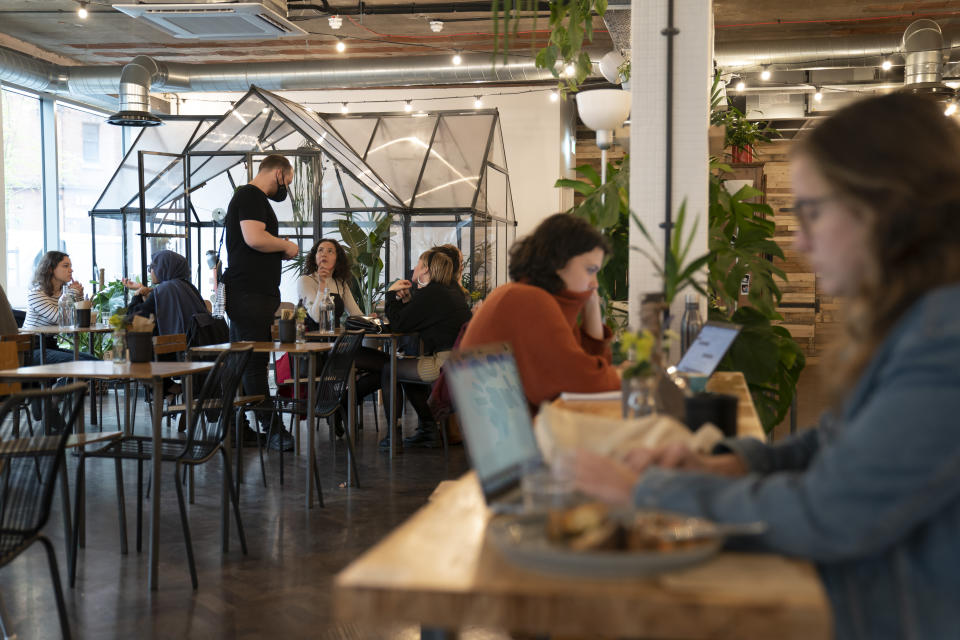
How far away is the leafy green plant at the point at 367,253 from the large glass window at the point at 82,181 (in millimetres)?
3542

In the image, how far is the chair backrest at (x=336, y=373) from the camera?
4.80m

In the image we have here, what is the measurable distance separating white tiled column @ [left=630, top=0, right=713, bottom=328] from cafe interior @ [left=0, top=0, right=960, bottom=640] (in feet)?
0.04

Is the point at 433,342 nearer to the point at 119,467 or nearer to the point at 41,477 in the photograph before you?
the point at 119,467

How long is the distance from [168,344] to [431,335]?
1696 mm

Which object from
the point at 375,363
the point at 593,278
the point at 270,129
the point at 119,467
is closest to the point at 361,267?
the point at 270,129

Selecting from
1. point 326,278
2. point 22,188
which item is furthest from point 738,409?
point 22,188

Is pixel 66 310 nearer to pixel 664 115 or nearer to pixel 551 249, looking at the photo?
pixel 664 115

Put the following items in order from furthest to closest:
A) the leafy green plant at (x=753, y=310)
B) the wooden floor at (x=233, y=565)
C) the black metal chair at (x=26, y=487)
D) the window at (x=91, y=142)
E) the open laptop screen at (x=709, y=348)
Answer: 1. the window at (x=91, y=142)
2. the leafy green plant at (x=753, y=310)
3. the wooden floor at (x=233, y=565)
4. the open laptop screen at (x=709, y=348)
5. the black metal chair at (x=26, y=487)

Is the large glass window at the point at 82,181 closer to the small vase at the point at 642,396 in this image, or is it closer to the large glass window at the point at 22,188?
the large glass window at the point at 22,188

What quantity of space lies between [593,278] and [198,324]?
12.3ft

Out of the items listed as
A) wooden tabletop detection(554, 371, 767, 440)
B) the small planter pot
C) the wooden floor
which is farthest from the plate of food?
the small planter pot

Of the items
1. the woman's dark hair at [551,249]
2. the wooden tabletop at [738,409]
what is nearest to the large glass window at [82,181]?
the woman's dark hair at [551,249]

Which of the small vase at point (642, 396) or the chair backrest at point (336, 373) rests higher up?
the small vase at point (642, 396)

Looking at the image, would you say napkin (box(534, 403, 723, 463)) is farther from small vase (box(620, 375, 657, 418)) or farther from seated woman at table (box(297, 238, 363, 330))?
seated woman at table (box(297, 238, 363, 330))
